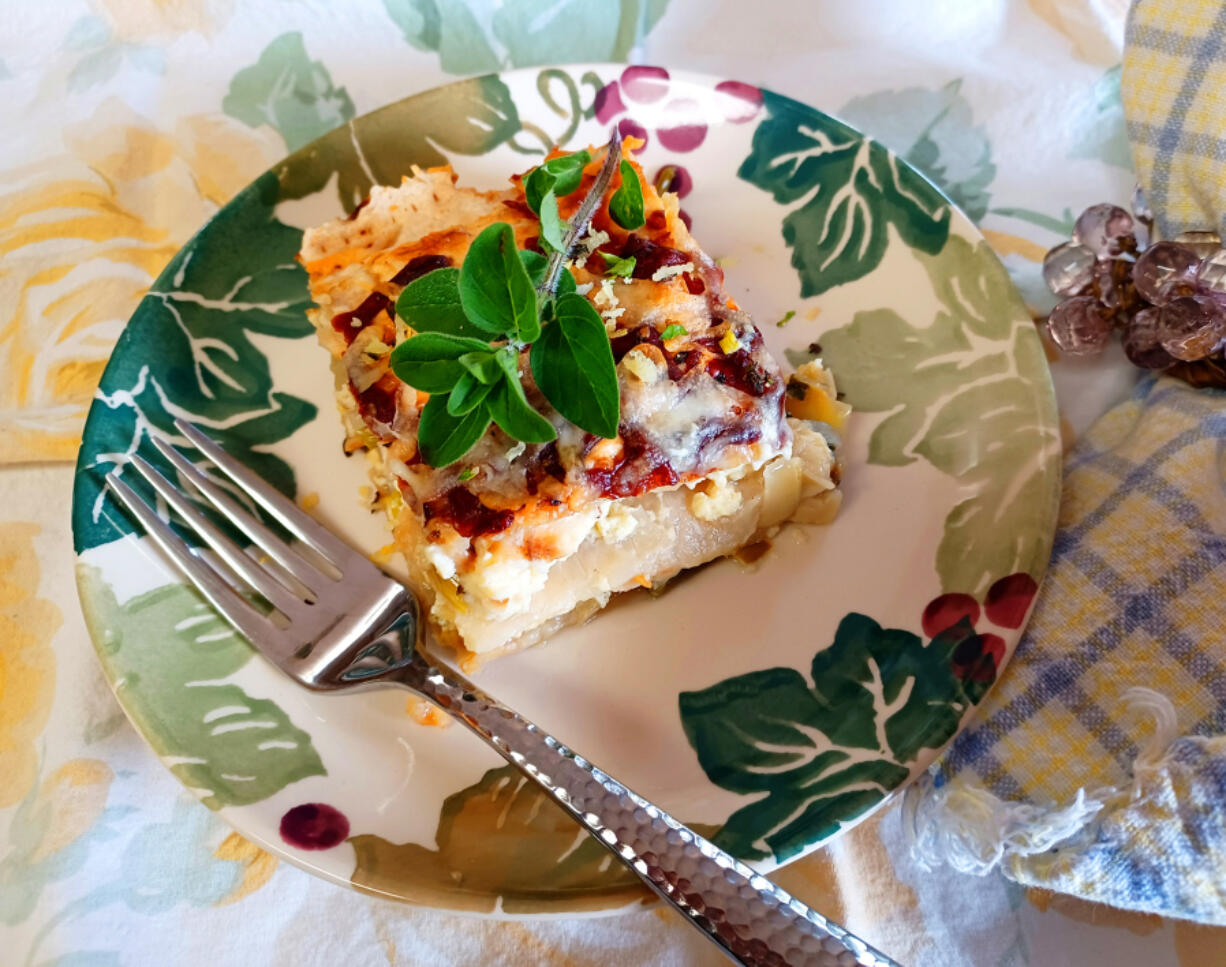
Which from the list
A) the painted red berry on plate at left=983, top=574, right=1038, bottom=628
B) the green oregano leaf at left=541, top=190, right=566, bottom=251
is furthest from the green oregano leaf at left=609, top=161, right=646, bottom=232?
the painted red berry on plate at left=983, top=574, right=1038, bottom=628

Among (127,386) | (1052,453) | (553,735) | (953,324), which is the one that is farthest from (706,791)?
(127,386)

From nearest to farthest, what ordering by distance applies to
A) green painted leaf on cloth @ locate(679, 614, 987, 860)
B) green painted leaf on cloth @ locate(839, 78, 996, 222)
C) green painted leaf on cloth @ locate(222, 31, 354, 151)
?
green painted leaf on cloth @ locate(679, 614, 987, 860), green painted leaf on cloth @ locate(839, 78, 996, 222), green painted leaf on cloth @ locate(222, 31, 354, 151)

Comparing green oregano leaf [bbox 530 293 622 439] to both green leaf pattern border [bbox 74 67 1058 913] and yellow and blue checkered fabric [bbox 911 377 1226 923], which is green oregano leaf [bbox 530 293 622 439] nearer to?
green leaf pattern border [bbox 74 67 1058 913]

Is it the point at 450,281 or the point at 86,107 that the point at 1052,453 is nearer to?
the point at 450,281

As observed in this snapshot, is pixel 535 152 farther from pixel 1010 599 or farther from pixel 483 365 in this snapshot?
pixel 1010 599

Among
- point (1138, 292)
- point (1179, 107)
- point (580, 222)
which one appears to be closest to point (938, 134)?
point (1179, 107)

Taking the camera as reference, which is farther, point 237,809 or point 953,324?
point 953,324

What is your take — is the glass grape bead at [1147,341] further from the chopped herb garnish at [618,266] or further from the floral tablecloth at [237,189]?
the chopped herb garnish at [618,266]
